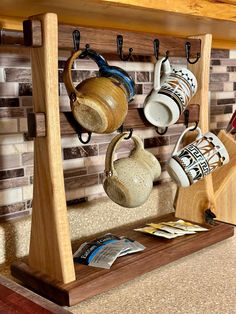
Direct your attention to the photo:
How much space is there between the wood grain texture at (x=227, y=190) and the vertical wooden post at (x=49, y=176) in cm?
59

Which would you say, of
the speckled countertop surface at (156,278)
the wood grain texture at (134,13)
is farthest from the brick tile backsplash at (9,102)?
the speckled countertop surface at (156,278)

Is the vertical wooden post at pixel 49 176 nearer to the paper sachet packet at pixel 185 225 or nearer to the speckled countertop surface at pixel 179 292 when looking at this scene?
the speckled countertop surface at pixel 179 292

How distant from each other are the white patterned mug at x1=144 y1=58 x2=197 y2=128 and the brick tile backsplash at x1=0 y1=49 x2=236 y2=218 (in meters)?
0.22

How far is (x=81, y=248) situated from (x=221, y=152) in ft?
1.37

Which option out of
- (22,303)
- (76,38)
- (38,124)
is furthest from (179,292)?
(76,38)

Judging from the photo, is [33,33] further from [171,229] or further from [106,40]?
[171,229]

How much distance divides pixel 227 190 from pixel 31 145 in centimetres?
58

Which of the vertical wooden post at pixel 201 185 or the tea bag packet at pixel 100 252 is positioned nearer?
the tea bag packet at pixel 100 252

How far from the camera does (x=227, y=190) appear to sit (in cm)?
137

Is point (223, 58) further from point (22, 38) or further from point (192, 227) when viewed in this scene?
point (22, 38)

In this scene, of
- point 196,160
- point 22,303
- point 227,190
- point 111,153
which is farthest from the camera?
point 227,190

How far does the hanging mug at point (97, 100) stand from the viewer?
0.92 meters

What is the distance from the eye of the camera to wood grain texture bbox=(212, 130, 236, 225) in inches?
53.7

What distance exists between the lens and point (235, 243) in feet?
4.13
